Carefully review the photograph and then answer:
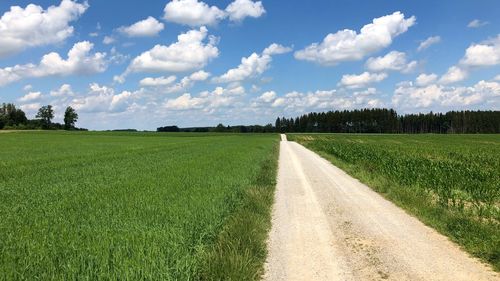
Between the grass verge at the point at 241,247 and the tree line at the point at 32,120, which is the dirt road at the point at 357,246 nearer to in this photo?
the grass verge at the point at 241,247

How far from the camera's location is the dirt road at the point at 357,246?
7.79 meters

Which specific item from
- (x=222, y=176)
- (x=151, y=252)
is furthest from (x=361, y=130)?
(x=151, y=252)

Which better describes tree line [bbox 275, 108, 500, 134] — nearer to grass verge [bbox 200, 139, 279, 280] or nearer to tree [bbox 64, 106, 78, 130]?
tree [bbox 64, 106, 78, 130]

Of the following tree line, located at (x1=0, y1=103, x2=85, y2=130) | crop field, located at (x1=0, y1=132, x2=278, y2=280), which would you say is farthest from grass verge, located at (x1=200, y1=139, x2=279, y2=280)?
tree line, located at (x1=0, y1=103, x2=85, y2=130)

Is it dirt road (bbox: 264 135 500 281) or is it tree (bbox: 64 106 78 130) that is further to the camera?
tree (bbox: 64 106 78 130)

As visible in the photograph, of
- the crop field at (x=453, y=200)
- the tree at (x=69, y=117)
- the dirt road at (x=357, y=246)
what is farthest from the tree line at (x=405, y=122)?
the dirt road at (x=357, y=246)

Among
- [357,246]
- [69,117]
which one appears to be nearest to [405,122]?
[69,117]

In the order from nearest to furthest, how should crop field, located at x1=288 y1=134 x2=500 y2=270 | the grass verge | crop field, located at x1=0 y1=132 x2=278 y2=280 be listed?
crop field, located at x1=0 y1=132 x2=278 y2=280 < the grass verge < crop field, located at x1=288 y1=134 x2=500 y2=270

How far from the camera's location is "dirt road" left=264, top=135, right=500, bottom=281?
25.6 ft

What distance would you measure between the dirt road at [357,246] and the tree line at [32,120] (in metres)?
169

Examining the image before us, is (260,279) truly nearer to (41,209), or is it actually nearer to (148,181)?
(41,209)

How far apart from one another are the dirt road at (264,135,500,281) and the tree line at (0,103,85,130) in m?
169

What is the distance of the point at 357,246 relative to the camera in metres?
9.53

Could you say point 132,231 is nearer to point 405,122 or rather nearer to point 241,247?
point 241,247
